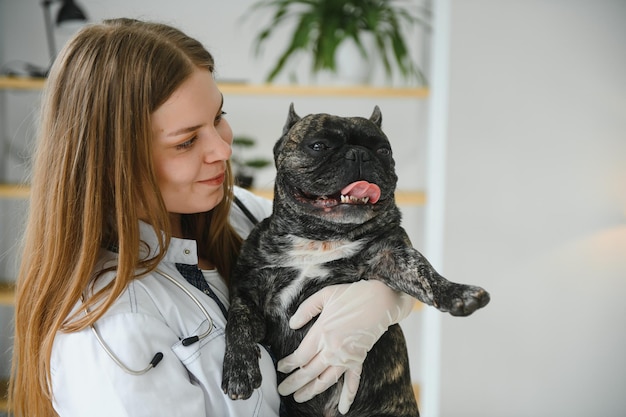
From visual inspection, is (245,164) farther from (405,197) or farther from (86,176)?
(86,176)

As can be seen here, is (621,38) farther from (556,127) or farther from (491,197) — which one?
(491,197)

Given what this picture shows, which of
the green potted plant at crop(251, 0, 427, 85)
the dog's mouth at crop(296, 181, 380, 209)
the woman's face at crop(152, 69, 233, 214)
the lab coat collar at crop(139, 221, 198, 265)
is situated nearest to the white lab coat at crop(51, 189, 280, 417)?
the lab coat collar at crop(139, 221, 198, 265)

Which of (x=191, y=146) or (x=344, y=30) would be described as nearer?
(x=191, y=146)

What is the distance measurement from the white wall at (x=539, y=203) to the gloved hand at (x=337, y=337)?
68.1 inches

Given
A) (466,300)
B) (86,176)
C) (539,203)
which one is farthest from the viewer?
(539,203)

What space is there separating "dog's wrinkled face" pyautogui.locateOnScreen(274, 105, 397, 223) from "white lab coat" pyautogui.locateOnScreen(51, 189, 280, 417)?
11.5 inches

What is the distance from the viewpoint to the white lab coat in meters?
1.09

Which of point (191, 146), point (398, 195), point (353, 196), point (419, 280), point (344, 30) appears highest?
point (344, 30)

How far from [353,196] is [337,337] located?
304mm

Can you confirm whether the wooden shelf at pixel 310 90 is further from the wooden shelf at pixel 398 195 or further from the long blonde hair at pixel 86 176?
the long blonde hair at pixel 86 176

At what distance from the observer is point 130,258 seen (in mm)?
1165

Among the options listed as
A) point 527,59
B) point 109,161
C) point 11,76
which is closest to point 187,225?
point 109,161

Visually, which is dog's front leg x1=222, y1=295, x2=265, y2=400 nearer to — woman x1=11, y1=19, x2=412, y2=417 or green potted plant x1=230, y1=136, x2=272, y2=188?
woman x1=11, y1=19, x2=412, y2=417

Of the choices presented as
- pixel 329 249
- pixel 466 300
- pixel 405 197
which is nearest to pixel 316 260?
pixel 329 249
